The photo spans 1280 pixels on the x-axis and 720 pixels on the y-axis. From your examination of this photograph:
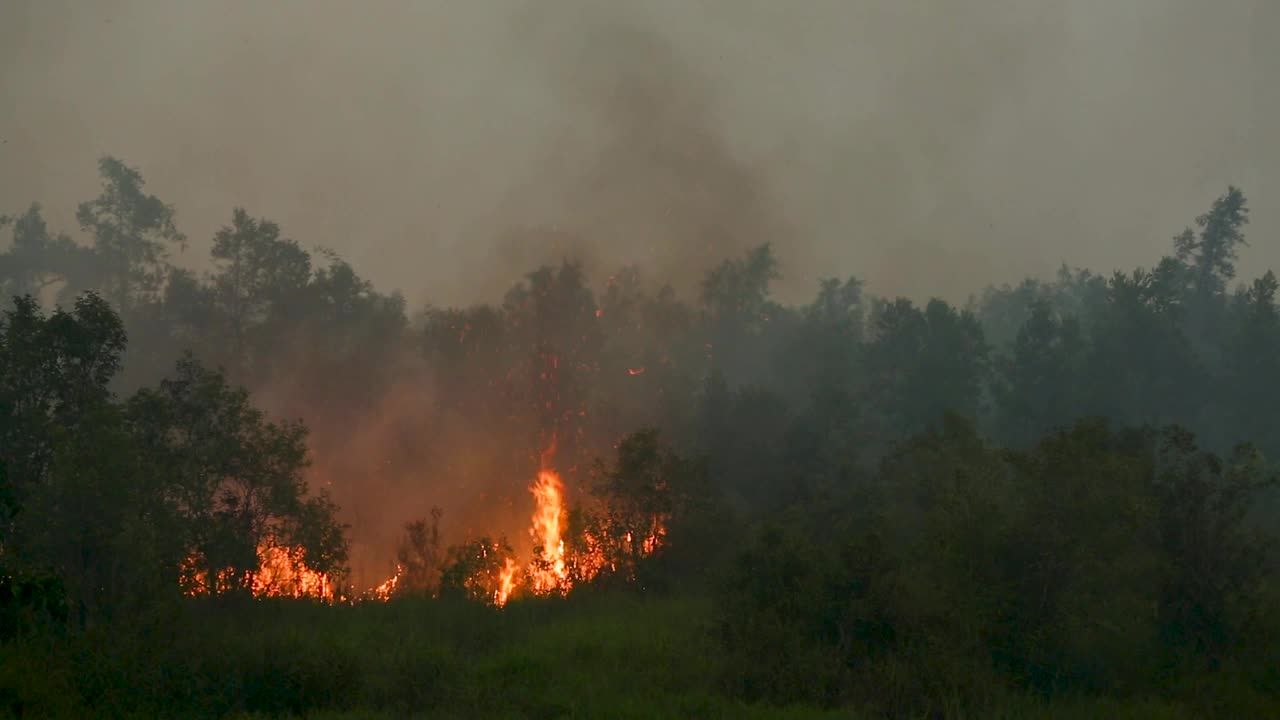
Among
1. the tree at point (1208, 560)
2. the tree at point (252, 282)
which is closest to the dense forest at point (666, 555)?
the tree at point (1208, 560)

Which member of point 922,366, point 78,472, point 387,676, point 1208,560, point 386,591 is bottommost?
point 387,676

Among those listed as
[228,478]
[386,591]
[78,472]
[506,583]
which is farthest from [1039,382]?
[78,472]

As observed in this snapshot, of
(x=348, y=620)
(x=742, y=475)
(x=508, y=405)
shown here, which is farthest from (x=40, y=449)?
(x=508, y=405)

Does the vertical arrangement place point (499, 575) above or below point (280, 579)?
above

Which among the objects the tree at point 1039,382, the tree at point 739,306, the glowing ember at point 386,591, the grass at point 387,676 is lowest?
the grass at point 387,676

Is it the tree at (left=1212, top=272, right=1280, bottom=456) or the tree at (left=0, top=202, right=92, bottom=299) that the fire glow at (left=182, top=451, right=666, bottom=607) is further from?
the tree at (left=0, top=202, right=92, bottom=299)

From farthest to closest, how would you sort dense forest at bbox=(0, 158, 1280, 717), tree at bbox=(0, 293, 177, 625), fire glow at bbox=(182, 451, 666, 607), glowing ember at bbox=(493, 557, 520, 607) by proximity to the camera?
glowing ember at bbox=(493, 557, 520, 607) < fire glow at bbox=(182, 451, 666, 607) < tree at bbox=(0, 293, 177, 625) < dense forest at bbox=(0, 158, 1280, 717)

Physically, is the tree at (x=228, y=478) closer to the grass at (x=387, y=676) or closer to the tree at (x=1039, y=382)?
the grass at (x=387, y=676)

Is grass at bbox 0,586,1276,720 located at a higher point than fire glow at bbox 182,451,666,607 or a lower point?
lower

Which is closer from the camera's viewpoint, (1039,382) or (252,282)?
(1039,382)

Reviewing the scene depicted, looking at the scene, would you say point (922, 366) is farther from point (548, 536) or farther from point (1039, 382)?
point (548, 536)

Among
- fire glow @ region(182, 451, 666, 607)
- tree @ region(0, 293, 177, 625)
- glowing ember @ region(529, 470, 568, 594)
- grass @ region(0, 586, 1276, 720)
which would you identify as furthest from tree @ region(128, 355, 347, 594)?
glowing ember @ region(529, 470, 568, 594)

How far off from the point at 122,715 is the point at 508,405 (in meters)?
32.9

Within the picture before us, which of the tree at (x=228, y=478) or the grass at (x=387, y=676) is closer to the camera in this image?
the grass at (x=387, y=676)
